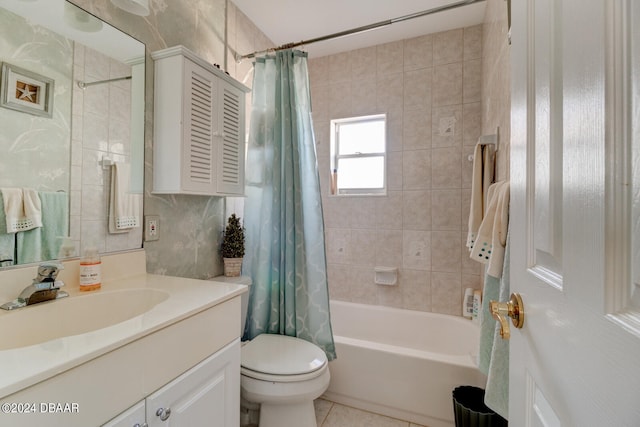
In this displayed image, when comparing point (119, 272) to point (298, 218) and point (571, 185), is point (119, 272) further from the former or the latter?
point (571, 185)

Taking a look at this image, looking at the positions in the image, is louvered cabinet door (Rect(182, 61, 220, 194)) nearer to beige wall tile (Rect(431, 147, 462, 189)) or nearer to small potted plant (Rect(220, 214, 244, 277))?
small potted plant (Rect(220, 214, 244, 277))

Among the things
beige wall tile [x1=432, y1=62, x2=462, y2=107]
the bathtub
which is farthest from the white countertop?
beige wall tile [x1=432, y1=62, x2=462, y2=107]

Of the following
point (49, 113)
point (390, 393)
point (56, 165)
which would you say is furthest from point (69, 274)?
point (390, 393)

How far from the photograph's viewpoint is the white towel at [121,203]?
47.6 inches

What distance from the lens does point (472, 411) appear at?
1.31 m

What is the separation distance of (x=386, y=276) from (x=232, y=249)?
1327 millimetres

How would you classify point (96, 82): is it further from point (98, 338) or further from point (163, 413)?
point (163, 413)

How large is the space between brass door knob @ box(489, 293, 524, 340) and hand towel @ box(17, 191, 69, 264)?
1390 mm

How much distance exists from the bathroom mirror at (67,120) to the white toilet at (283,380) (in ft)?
2.55

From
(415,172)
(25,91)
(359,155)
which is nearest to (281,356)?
(25,91)

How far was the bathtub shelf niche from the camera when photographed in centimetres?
239

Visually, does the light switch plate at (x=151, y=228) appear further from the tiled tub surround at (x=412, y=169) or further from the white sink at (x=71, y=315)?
the tiled tub surround at (x=412, y=169)

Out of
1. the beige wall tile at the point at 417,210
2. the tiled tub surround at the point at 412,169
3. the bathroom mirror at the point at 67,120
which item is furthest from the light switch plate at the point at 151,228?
the beige wall tile at the point at 417,210

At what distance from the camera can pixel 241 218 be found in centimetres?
202
